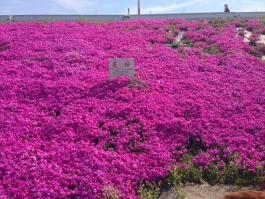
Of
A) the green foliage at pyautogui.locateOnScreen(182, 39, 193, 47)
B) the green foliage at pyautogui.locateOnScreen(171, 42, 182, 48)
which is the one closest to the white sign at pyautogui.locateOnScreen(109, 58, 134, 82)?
the green foliage at pyautogui.locateOnScreen(171, 42, 182, 48)

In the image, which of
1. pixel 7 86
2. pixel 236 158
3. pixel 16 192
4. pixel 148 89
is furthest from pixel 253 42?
pixel 16 192

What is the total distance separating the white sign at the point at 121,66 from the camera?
11.5 metres

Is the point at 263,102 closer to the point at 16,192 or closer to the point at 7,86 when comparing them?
the point at 16,192

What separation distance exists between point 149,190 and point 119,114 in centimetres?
331

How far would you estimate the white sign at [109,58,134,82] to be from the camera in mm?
11480

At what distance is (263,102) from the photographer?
35.6 ft

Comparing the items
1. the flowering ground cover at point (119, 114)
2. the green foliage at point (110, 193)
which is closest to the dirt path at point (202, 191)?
the flowering ground cover at point (119, 114)

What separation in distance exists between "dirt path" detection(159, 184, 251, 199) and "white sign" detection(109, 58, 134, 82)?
17.0 feet

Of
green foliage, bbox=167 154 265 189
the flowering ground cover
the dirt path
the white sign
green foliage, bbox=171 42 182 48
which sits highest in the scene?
green foliage, bbox=171 42 182 48

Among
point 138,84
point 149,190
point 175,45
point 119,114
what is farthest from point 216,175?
point 175,45

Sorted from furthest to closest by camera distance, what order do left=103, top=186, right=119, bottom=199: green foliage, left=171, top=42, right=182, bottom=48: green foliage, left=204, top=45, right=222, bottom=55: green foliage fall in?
1. left=171, top=42, right=182, bottom=48: green foliage
2. left=204, top=45, right=222, bottom=55: green foliage
3. left=103, top=186, right=119, bottom=199: green foliage

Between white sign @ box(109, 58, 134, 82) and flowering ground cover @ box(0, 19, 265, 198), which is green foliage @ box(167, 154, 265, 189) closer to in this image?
flowering ground cover @ box(0, 19, 265, 198)

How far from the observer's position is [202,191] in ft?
23.9

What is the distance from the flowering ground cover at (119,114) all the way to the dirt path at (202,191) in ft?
1.74
